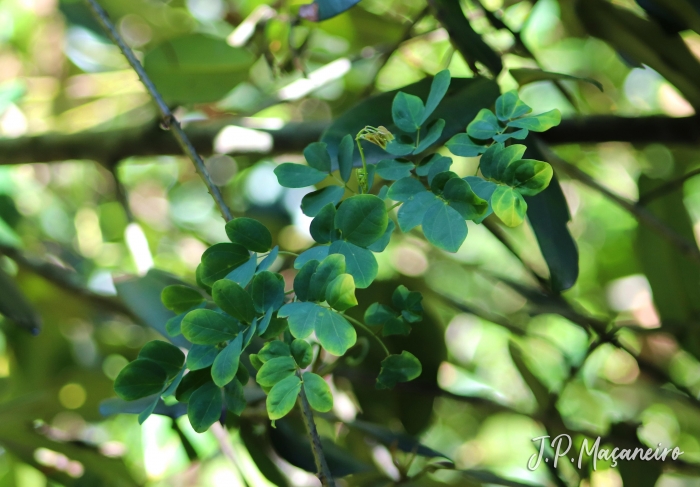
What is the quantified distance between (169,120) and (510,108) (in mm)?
178

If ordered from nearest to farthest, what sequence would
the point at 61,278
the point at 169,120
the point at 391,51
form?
the point at 169,120 → the point at 391,51 → the point at 61,278

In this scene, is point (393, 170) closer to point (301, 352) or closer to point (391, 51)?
point (301, 352)

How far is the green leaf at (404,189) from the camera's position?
0.25 m

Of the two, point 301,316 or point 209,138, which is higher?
point 301,316

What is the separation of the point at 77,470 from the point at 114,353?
0.49ft

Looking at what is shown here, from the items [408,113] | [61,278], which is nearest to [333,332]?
[408,113]

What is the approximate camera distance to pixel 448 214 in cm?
23

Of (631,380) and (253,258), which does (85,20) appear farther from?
(631,380)

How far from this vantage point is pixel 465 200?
0.24 metres

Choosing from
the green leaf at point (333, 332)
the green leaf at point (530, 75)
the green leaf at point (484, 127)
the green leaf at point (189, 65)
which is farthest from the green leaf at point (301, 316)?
the green leaf at point (189, 65)

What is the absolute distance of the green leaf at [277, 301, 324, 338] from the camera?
0.70 feet

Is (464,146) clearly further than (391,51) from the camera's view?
No

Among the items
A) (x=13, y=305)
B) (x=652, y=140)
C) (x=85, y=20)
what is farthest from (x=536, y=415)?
(x=85, y=20)

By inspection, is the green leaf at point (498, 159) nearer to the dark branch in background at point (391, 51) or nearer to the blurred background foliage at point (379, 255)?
the blurred background foliage at point (379, 255)
